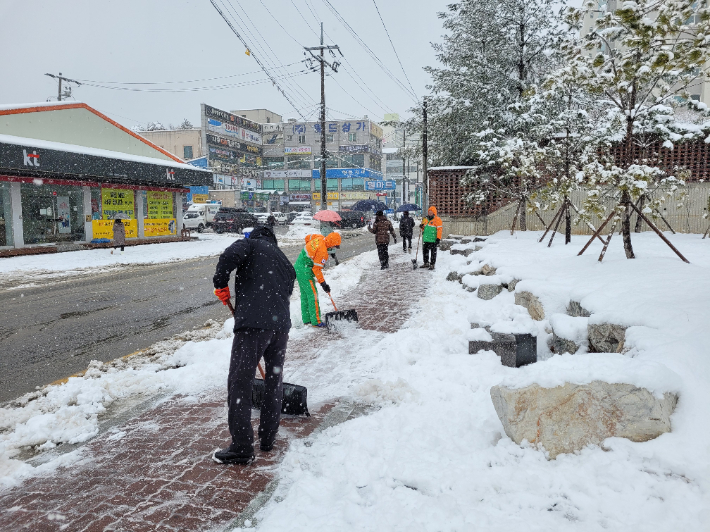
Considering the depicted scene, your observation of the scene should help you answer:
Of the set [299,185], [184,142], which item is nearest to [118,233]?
[184,142]

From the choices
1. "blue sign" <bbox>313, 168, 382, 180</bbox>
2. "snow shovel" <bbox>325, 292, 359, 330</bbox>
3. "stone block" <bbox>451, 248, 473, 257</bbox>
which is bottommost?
"snow shovel" <bbox>325, 292, 359, 330</bbox>

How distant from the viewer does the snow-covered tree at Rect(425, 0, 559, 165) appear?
17656 mm

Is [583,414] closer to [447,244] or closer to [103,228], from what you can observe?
[447,244]

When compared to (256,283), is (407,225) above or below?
above

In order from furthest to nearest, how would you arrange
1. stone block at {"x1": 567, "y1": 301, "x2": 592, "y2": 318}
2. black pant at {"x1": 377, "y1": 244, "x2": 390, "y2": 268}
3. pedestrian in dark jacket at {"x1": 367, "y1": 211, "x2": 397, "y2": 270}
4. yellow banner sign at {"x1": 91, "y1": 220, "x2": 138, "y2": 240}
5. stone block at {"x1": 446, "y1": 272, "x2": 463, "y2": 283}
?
1. yellow banner sign at {"x1": 91, "y1": 220, "x2": 138, "y2": 240}
2. black pant at {"x1": 377, "y1": 244, "x2": 390, "y2": 268}
3. pedestrian in dark jacket at {"x1": 367, "y1": 211, "x2": 397, "y2": 270}
4. stone block at {"x1": 446, "y1": 272, "x2": 463, "y2": 283}
5. stone block at {"x1": 567, "y1": 301, "x2": 592, "y2": 318}

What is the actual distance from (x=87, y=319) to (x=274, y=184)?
197 ft

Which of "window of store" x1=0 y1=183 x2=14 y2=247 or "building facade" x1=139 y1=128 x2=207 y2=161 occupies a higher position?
"building facade" x1=139 y1=128 x2=207 y2=161

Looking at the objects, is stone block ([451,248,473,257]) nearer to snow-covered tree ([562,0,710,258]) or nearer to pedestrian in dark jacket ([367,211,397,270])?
pedestrian in dark jacket ([367,211,397,270])

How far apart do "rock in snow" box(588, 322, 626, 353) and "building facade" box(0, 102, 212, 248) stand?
762 inches

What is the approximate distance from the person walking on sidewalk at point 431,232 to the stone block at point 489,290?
15.4 feet

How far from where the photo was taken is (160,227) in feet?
86.9

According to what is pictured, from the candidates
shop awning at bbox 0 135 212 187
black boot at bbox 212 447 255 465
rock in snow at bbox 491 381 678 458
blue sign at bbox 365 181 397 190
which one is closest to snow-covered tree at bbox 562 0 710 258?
rock in snow at bbox 491 381 678 458

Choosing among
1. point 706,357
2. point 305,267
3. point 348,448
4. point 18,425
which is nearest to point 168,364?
point 18,425

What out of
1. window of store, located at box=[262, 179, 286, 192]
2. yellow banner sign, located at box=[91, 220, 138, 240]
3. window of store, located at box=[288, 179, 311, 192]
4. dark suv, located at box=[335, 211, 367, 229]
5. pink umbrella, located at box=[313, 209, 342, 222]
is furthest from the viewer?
window of store, located at box=[262, 179, 286, 192]
